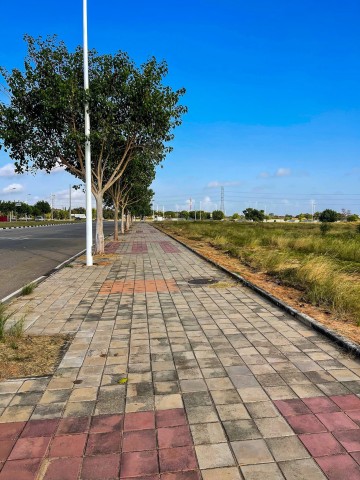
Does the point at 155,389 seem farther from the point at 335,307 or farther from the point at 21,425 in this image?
the point at 335,307

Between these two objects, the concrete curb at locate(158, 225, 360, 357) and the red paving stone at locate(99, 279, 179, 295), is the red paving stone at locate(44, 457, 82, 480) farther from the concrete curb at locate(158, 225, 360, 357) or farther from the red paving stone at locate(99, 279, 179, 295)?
the red paving stone at locate(99, 279, 179, 295)

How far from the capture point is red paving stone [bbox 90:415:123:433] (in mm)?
2932

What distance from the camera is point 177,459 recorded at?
8.45 ft

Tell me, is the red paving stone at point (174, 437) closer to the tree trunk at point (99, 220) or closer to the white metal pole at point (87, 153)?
the white metal pole at point (87, 153)

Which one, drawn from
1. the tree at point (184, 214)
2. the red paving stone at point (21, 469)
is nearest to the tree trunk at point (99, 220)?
the red paving stone at point (21, 469)

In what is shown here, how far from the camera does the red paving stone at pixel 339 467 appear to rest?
240cm

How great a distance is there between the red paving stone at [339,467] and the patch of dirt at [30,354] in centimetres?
282

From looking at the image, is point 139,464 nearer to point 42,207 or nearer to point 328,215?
point 328,215

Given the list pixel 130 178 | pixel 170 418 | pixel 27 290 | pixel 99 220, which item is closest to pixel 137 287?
pixel 27 290

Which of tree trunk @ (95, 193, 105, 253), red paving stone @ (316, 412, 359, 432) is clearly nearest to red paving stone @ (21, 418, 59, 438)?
red paving stone @ (316, 412, 359, 432)

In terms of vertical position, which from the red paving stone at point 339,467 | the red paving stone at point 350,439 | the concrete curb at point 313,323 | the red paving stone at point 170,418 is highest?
the concrete curb at point 313,323

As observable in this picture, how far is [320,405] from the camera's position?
329 cm

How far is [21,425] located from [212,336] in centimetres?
284

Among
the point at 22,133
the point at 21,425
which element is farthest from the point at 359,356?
the point at 22,133
